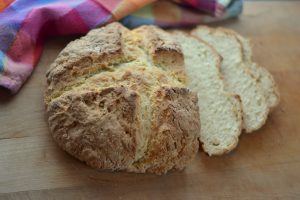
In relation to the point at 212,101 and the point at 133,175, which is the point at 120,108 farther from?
the point at 212,101

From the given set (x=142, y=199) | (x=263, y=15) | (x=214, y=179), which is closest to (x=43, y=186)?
(x=142, y=199)

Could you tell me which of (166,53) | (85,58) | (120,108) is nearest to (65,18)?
(85,58)

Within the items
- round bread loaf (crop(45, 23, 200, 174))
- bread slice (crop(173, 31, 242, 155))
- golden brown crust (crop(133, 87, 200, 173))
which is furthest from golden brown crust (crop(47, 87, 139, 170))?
bread slice (crop(173, 31, 242, 155))

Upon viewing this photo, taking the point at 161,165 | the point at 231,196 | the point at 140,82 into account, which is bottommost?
the point at 231,196

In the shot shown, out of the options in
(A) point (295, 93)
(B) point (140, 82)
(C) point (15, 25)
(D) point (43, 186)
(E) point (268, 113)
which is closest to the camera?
(D) point (43, 186)

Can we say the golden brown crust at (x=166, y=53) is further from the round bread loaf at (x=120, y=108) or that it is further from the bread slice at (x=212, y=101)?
the bread slice at (x=212, y=101)

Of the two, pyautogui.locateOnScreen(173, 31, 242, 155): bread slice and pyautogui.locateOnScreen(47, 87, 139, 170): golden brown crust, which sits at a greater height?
pyautogui.locateOnScreen(47, 87, 139, 170): golden brown crust

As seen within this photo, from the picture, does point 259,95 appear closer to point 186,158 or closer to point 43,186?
point 186,158

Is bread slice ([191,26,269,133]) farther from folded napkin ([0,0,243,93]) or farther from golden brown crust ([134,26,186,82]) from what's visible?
golden brown crust ([134,26,186,82])
